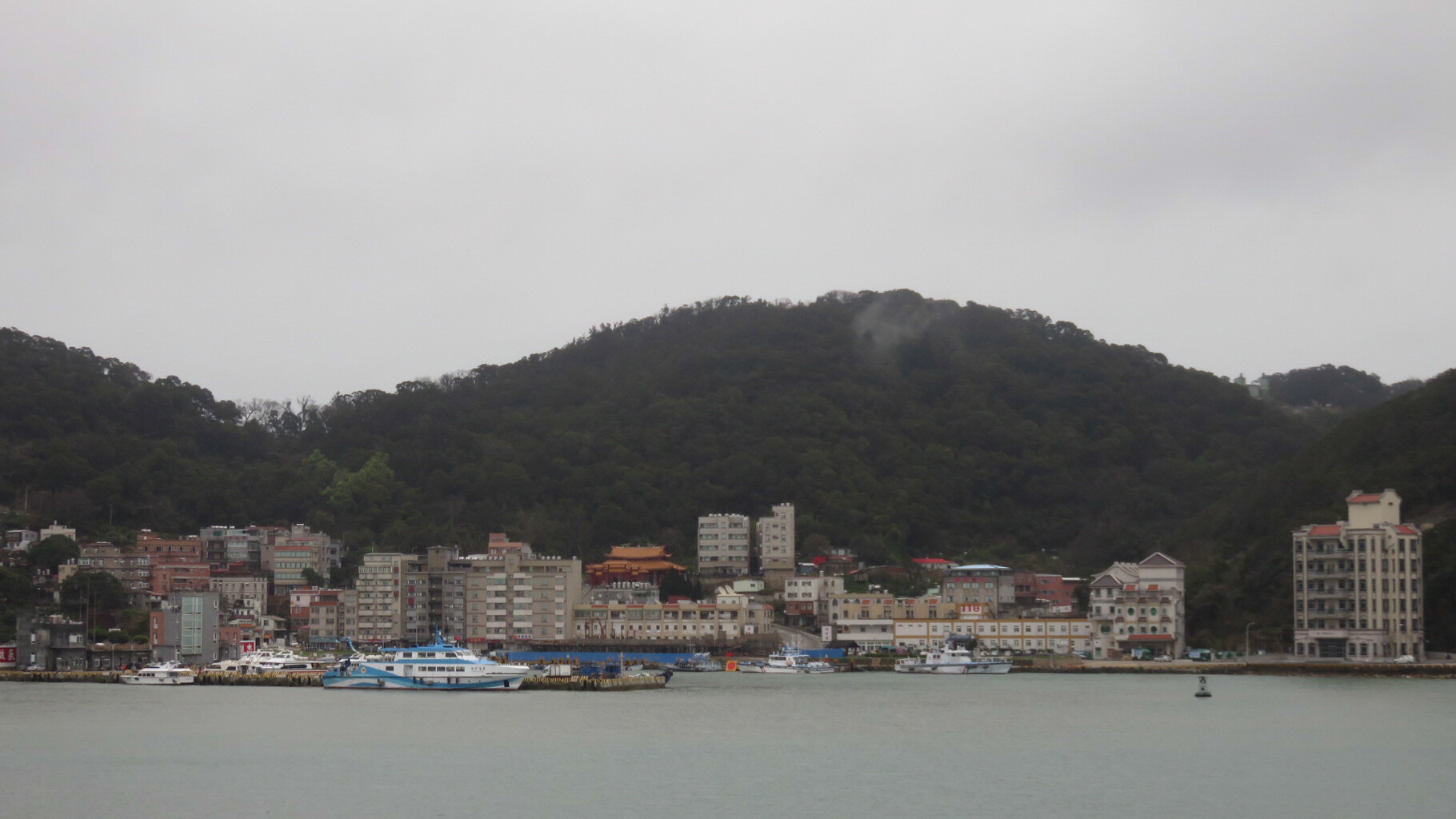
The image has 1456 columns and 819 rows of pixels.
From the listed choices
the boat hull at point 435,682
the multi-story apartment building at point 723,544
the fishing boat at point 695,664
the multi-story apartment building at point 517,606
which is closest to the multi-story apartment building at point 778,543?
the multi-story apartment building at point 723,544

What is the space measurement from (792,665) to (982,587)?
1603 cm

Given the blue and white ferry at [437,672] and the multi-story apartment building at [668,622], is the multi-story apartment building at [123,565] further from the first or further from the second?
the blue and white ferry at [437,672]

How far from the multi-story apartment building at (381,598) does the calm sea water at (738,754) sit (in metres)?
29.4

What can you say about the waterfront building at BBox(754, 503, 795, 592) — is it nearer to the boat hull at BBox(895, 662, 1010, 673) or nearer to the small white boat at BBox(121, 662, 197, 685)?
the boat hull at BBox(895, 662, 1010, 673)

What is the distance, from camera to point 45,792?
30.0 meters

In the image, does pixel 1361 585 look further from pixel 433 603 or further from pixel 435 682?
pixel 433 603

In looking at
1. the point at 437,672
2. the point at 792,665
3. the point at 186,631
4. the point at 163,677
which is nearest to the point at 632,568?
the point at 792,665

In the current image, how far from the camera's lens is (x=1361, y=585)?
6519 cm

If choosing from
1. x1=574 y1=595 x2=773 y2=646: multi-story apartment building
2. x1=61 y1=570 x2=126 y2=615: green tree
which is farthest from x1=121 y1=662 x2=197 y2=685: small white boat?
x1=574 y1=595 x2=773 y2=646: multi-story apartment building

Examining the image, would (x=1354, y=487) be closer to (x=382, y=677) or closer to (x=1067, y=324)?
(x=382, y=677)

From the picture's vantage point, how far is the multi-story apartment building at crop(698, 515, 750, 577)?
99.6 meters

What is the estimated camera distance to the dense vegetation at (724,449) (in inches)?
4063

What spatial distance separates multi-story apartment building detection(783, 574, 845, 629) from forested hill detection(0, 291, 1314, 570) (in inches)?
386

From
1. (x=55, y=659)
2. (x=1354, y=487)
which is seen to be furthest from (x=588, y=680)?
(x=1354, y=487)
